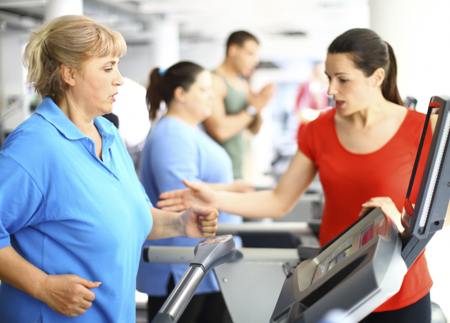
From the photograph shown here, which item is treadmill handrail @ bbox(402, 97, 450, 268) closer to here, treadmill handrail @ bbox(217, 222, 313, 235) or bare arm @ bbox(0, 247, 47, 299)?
bare arm @ bbox(0, 247, 47, 299)

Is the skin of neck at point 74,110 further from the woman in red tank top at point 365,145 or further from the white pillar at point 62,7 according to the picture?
the white pillar at point 62,7

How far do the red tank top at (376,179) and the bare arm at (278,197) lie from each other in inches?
5.4

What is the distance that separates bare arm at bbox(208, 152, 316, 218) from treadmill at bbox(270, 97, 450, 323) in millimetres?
842

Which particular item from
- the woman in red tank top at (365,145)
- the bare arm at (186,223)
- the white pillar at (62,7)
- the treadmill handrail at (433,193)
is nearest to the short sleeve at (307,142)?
the woman in red tank top at (365,145)

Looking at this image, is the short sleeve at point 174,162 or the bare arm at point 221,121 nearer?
the short sleeve at point 174,162

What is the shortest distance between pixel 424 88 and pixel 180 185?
120 centimetres

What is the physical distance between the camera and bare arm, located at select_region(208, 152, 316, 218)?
2.26m

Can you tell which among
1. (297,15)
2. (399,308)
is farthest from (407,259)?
(297,15)

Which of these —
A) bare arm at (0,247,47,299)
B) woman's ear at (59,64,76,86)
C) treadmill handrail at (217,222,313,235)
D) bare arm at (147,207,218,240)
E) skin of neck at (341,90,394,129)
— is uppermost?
woman's ear at (59,64,76,86)

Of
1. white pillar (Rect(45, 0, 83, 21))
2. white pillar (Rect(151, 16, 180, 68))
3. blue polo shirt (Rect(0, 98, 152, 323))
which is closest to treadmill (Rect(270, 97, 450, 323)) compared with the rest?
blue polo shirt (Rect(0, 98, 152, 323))

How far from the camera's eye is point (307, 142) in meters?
2.21

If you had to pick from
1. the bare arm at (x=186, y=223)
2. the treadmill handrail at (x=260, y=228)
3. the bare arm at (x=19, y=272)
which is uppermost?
the bare arm at (x=19, y=272)

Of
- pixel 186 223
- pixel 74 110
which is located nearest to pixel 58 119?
pixel 74 110

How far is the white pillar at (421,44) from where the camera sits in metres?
2.94
